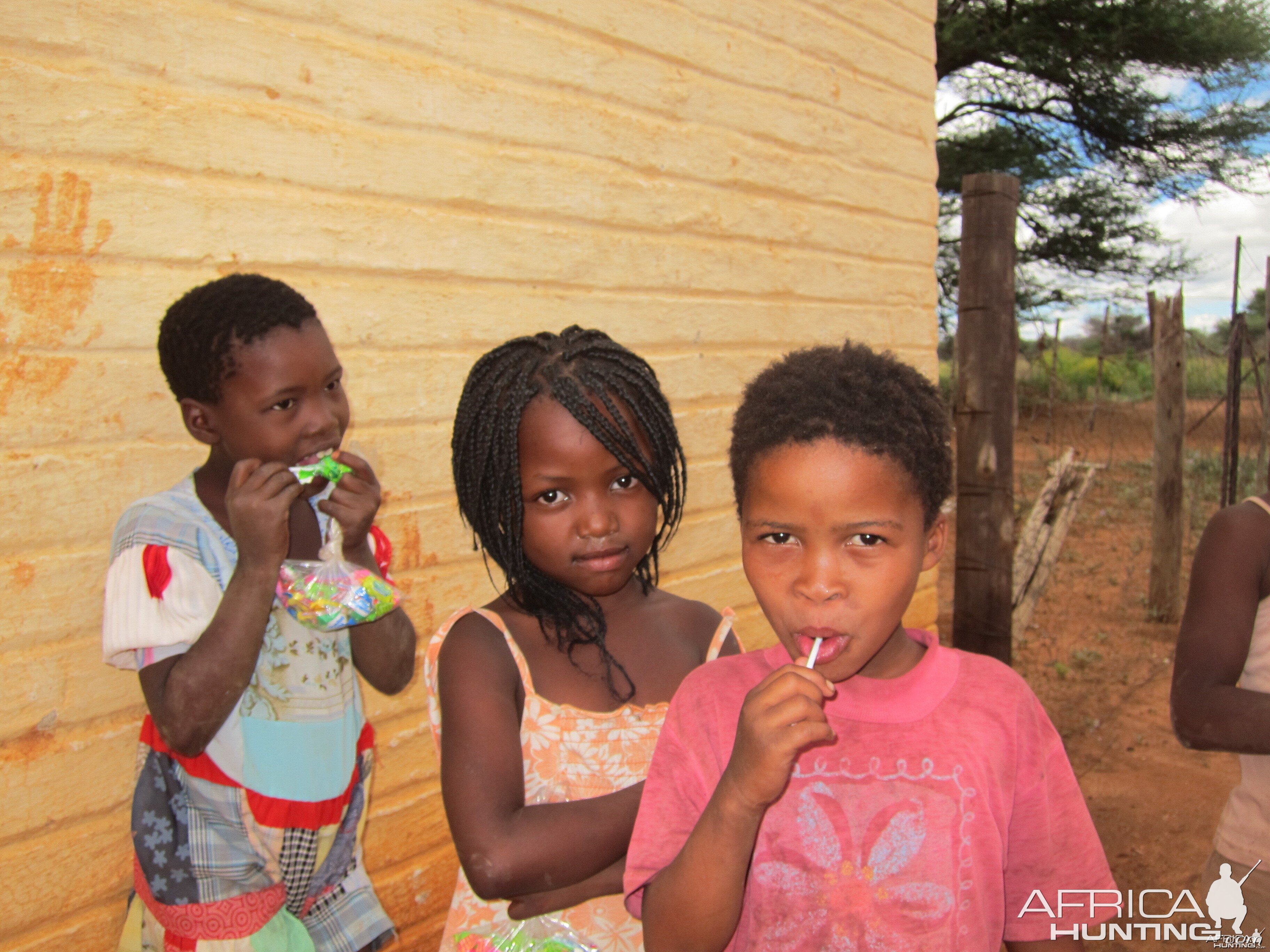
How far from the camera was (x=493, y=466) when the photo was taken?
1.54 m

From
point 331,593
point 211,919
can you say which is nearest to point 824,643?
point 331,593

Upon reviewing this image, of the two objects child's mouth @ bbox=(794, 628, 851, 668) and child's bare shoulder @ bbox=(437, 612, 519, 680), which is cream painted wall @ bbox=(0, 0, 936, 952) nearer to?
child's bare shoulder @ bbox=(437, 612, 519, 680)

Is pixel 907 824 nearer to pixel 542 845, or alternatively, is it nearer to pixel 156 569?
pixel 542 845

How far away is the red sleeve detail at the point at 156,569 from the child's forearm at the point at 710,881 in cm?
98

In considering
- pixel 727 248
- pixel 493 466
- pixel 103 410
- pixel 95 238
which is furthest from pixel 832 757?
pixel 727 248

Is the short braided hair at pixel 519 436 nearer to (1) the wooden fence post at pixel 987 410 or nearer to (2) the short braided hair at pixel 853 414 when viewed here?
(2) the short braided hair at pixel 853 414

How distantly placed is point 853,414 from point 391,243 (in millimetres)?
1702

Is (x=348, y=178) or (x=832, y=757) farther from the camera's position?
(x=348, y=178)

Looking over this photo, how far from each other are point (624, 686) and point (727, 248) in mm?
2320

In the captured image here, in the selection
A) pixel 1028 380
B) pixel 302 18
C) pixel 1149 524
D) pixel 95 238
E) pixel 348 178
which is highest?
pixel 302 18

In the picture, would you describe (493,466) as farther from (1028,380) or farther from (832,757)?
(1028,380)

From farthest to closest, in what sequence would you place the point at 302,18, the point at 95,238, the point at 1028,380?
the point at 1028,380, the point at 302,18, the point at 95,238

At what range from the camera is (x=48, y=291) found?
1.96m

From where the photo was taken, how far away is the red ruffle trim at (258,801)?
165cm
